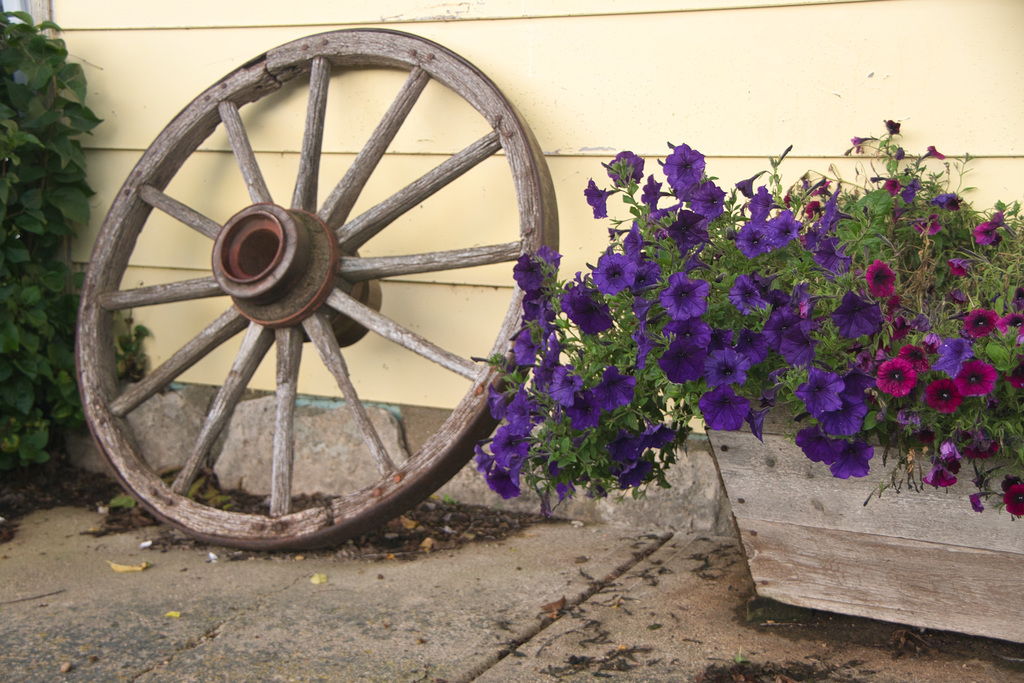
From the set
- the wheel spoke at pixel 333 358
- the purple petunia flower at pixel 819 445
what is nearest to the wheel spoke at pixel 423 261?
the wheel spoke at pixel 333 358

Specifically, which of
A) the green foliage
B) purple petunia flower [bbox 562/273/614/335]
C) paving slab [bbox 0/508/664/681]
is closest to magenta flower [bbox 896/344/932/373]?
purple petunia flower [bbox 562/273/614/335]

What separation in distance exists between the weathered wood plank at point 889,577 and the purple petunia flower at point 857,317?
19.6 inches

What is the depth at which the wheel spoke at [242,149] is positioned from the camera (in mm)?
2453

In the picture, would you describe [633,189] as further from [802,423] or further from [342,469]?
[342,469]

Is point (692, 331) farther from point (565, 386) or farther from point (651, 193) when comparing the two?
point (651, 193)

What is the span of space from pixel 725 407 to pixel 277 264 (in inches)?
52.6

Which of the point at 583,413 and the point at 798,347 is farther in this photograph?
the point at 583,413

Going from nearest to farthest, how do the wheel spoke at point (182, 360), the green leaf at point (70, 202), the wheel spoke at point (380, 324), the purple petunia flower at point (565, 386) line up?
the purple petunia flower at point (565, 386) → the wheel spoke at point (380, 324) → the wheel spoke at point (182, 360) → the green leaf at point (70, 202)

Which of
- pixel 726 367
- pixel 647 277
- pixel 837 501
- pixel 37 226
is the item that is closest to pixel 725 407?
pixel 726 367

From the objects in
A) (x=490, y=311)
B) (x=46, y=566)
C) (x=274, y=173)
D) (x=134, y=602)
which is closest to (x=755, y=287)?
(x=490, y=311)

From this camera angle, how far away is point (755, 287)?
1343mm

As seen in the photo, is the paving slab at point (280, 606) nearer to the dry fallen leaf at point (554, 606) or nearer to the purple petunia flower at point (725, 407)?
the dry fallen leaf at point (554, 606)

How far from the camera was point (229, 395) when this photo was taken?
7.88 ft

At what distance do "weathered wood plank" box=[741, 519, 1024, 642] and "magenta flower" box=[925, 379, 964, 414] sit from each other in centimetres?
39
